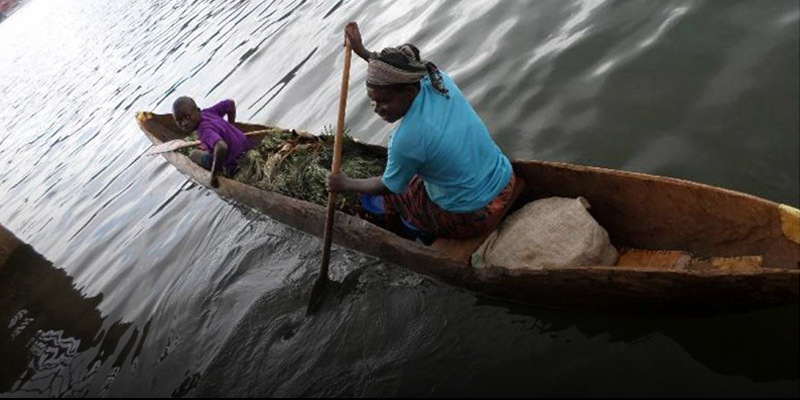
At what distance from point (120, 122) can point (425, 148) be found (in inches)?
447

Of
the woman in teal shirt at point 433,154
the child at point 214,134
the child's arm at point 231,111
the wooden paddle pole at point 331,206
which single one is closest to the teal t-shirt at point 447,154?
the woman in teal shirt at point 433,154

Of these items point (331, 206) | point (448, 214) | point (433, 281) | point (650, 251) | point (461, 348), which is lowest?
point (650, 251)

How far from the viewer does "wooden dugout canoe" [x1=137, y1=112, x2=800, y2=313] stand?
3016 mm

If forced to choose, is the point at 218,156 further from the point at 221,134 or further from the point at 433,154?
the point at 433,154

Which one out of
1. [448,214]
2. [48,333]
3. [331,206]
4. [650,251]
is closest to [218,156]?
[331,206]

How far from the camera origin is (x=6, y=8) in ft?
194

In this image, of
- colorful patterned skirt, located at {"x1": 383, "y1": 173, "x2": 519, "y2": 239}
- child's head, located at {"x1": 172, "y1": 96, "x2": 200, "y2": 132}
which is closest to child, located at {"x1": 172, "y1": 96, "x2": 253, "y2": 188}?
child's head, located at {"x1": 172, "y1": 96, "x2": 200, "y2": 132}

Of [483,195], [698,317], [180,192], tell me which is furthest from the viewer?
[180,192]

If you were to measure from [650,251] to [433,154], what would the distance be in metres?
1.71

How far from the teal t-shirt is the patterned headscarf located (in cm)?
11

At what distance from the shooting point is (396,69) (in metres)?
3.39

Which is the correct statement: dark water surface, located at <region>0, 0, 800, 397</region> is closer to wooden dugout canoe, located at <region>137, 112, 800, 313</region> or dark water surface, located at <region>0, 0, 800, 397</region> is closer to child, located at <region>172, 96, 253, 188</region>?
wooden dugout canoe, located at <region>137, 112, 800, 313</region>

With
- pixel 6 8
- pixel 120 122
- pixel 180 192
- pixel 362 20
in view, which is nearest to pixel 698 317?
pixel 180 192

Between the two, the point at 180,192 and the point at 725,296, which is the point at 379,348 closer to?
the point at 725,296
